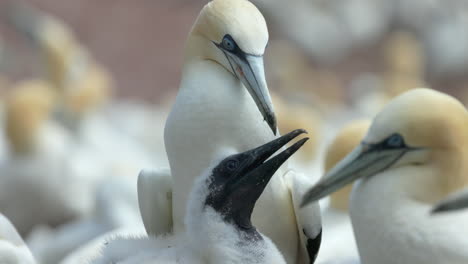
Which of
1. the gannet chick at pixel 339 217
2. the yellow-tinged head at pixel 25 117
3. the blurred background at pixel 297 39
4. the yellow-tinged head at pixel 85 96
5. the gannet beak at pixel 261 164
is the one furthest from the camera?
the blurred background at pixel 297 39

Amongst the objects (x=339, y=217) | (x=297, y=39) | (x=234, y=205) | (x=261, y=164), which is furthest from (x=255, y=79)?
(x=297, y=39)

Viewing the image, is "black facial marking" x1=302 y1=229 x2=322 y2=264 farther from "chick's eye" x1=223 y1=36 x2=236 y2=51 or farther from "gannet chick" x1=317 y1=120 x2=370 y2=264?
"chick's eye" x1=223 y1=36 x2=236 y2=51

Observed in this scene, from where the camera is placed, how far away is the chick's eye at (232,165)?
3621 mm

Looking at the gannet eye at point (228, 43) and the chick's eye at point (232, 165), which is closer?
the chick's eye at point (232, 165)

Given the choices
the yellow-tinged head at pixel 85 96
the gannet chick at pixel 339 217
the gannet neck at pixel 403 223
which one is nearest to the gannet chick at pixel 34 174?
the yellow-tinged head at pixel 85 96

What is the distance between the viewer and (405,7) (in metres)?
20.0

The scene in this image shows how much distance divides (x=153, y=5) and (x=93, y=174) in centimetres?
1061

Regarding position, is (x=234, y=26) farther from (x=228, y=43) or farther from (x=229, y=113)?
(x=229, y=113)

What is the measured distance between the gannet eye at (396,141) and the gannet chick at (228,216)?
319 millimetres

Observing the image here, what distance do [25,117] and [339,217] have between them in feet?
14.2

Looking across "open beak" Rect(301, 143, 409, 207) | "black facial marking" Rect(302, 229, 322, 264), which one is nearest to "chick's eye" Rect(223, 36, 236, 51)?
"open beak" Rect(301, 143, 409, 207)

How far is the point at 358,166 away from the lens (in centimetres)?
369

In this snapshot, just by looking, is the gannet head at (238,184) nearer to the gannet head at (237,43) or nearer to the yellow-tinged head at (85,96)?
the gannet head at (237,43)

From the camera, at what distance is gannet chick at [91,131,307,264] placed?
350 cm
